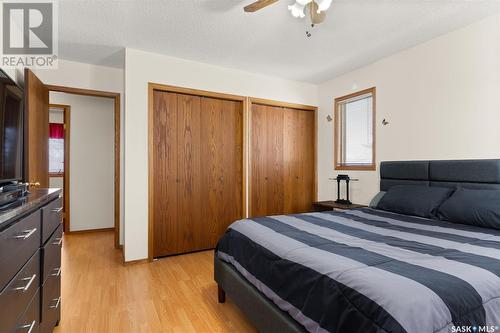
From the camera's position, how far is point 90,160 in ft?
15.0

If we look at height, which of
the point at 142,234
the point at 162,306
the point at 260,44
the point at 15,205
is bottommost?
the point at 162,306

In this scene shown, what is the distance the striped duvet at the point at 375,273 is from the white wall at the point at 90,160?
3.54 m

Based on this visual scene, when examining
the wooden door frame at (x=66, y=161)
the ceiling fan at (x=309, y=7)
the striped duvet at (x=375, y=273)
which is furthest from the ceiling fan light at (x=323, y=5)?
the wooden door frame at (x=66, y=161)

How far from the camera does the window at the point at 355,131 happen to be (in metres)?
3.68

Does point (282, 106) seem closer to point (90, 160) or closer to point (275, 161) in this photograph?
point (275, 161)

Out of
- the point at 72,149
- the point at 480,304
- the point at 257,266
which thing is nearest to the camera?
the point at 480,304

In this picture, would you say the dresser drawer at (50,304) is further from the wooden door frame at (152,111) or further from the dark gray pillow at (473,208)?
the dark gray pillow at (473,208)

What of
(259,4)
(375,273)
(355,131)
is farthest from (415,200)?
(259,4)

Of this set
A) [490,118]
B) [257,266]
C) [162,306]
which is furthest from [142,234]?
[490,118]

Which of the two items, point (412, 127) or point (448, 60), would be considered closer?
point (448, 60)

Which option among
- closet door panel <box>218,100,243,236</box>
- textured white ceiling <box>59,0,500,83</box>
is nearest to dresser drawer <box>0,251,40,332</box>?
textured white ceiling <box>59,0,500,83</box>

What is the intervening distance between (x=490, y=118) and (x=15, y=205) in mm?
3566

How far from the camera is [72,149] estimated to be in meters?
4.44

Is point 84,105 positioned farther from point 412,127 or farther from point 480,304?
point 480,304
